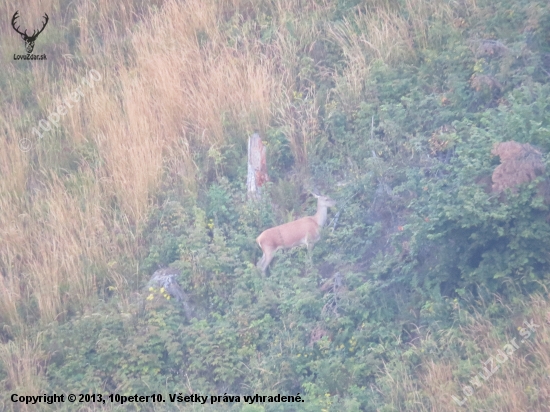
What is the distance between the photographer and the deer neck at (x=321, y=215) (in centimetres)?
882

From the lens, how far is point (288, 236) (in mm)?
8648

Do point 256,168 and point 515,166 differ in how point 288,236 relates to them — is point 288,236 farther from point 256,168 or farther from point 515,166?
point 515,166

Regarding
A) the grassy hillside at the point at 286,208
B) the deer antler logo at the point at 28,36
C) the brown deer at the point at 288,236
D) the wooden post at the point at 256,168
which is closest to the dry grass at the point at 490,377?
the grassy hillside at the point at 286,208

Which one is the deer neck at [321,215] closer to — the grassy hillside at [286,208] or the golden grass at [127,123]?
the grassy hillside at [286,208]

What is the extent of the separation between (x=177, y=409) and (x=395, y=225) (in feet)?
10.5

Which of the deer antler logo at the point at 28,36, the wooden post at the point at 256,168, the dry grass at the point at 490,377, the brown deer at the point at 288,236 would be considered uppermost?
the deer antler logo at the point at 28,36

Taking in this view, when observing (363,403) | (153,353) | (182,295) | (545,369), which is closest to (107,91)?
(182,295)

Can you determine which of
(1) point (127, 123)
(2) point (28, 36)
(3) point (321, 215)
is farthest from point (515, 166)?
(2) point (28, 36)

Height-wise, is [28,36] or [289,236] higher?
[28,36]

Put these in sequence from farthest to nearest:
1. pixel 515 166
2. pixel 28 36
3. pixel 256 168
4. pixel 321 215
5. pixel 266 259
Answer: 1. pixel 28 36
2. pixel 256 168
3. pixel 321 215
4. pixel 266 259
5. pixel 515 166

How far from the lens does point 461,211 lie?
277 inches

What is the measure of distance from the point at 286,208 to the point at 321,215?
0.63 metres


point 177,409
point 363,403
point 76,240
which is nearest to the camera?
point 363,403

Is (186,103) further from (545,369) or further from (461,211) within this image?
(545,369)
